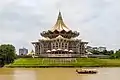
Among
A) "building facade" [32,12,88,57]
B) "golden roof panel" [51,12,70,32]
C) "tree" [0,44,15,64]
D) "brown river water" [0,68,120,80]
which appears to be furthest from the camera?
"golden roof panel" [51,12,70,32]

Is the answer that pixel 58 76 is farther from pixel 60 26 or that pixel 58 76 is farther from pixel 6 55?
pixel 60 26

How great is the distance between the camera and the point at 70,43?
74.1 meters

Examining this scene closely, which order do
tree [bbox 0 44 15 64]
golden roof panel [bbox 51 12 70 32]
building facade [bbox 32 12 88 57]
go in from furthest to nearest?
golden roof panel [bbox 51 12 70 32] < building facade [bbox 32 12 88 57] < tree [bbox 0 44 15 64]

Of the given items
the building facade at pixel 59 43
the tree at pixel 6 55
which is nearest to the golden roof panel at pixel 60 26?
the building facade at pixel 59 43

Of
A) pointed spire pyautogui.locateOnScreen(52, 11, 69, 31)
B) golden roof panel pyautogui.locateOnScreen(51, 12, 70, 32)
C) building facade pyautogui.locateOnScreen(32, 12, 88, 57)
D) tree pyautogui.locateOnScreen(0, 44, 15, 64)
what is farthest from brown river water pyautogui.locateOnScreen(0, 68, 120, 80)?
pointed spire pyautogui.locateOnScreen(52, 11, 69, 31)

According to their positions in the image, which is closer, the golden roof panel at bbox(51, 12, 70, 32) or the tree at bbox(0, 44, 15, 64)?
the tree at bbox(0, 44, 15, 64)

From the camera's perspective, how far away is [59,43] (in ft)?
237

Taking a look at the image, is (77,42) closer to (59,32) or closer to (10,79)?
(59,32)

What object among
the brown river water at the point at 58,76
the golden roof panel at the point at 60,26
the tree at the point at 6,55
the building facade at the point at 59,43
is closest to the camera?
the brown river water at the point at 58,76

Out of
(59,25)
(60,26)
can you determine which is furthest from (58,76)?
(59,25)

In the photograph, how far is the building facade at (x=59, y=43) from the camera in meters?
71.4

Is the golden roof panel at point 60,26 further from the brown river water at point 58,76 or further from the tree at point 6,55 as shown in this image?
the brown river water at point 58,76

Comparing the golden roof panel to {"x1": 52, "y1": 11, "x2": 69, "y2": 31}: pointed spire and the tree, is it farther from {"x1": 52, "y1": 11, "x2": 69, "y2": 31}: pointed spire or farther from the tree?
the tree

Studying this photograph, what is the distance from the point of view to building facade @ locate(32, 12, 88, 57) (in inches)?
2810
